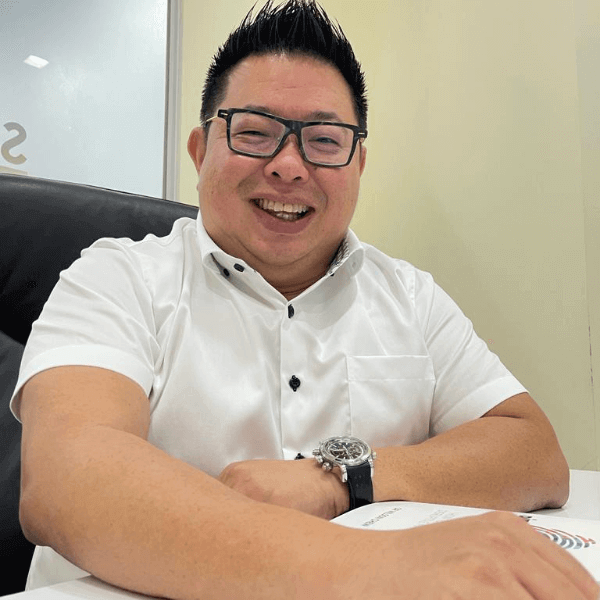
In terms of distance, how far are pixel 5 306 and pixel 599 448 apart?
4.16 feet

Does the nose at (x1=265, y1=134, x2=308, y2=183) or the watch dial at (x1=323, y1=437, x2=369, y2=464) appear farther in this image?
the nose at (x1=265, y1=134, x2=308, y2=183)

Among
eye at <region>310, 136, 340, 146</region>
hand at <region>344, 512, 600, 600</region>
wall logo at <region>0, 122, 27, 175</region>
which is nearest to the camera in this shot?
hand at <region>344, 512, 600, 600</region>

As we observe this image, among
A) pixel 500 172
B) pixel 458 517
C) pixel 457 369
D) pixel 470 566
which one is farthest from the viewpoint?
pixel 500 172

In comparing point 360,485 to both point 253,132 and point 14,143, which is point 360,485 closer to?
point 253,132

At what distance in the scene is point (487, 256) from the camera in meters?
1.72

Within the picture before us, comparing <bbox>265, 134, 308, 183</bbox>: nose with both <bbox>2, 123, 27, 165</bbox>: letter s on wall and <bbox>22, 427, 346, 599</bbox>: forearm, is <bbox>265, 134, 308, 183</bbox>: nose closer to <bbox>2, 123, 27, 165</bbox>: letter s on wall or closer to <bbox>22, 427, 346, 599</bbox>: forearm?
<bbox>22, 427, 346, 599</bbox>: forearm

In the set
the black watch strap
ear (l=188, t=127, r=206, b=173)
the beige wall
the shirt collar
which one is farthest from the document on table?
the beige wall

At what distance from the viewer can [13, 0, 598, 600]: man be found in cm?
45

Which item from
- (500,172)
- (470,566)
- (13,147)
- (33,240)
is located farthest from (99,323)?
(13,147)

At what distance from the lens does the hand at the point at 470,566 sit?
1.30 feet

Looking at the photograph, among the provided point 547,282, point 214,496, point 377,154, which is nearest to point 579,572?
point 214,496

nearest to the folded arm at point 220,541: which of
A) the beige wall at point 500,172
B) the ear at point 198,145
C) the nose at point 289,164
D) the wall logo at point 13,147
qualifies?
the nose at point 289,164

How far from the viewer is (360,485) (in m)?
0.77

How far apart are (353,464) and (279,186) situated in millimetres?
462
